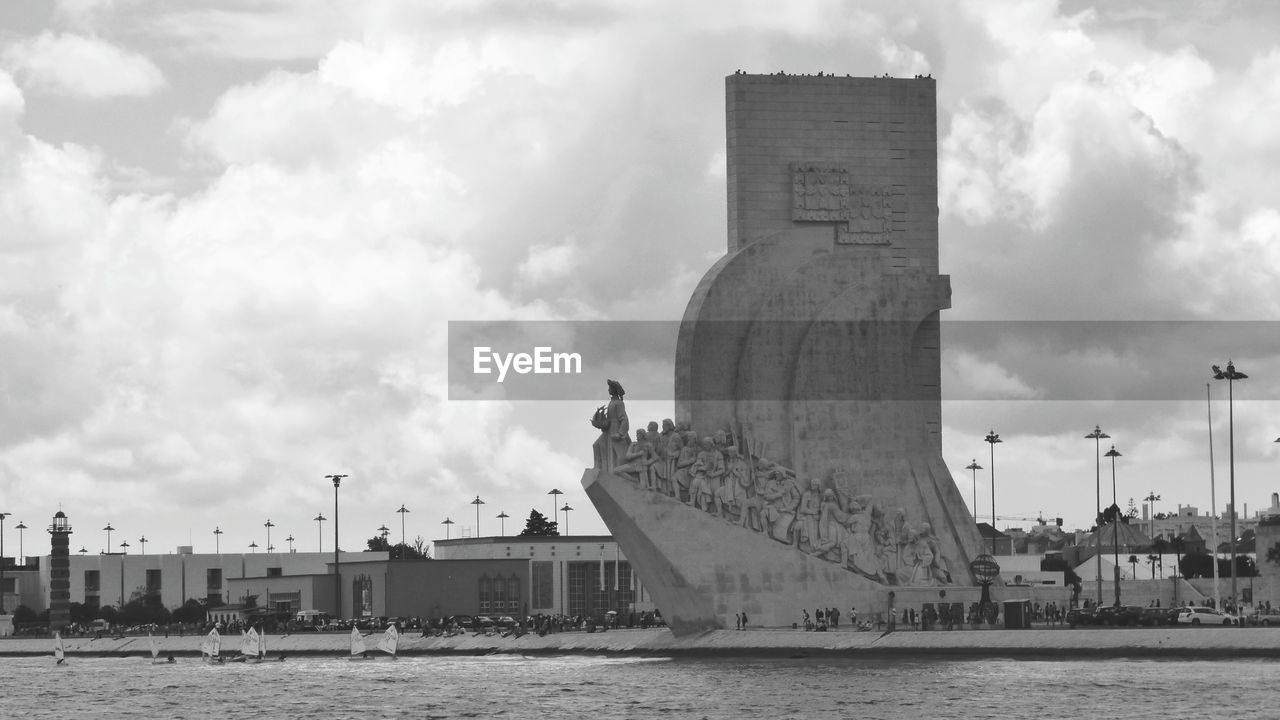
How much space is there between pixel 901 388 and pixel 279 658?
2155cm

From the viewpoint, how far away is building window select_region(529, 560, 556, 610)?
89375 mm

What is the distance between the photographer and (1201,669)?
44.6 meters

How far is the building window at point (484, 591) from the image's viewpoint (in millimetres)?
85938

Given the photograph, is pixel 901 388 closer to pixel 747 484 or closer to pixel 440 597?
pixel 747 484

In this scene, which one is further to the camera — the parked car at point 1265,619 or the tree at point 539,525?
the tree at point 539,525

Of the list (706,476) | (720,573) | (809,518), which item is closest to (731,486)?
(706,476)

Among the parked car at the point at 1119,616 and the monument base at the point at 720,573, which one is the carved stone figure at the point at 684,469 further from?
the parked car at the point at 1119,616

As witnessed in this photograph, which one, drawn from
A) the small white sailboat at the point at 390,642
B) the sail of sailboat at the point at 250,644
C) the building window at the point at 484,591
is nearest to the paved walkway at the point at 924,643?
the small white sailboat at the point at 390,642

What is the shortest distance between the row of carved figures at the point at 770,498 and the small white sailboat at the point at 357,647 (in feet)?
41.3

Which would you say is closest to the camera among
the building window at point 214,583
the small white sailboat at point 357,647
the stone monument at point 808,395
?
the stone monument at point 808,395

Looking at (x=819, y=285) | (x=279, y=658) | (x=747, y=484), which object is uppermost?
(x=819, y=285)

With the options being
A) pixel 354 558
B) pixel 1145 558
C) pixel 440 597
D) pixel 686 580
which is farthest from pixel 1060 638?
pixel 354 558

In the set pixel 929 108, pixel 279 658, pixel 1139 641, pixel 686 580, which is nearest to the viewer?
pixel 1139 641

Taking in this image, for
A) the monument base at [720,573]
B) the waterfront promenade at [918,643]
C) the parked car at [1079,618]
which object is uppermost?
the monument base at [720,573]
